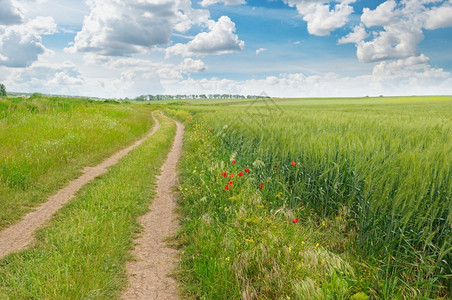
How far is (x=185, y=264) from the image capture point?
4.65 m

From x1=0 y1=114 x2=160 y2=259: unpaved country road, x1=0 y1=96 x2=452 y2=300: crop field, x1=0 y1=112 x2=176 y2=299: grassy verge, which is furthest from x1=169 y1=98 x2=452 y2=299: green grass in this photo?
x1=0 y1=114 x2=160 y2=259: unpaved country road

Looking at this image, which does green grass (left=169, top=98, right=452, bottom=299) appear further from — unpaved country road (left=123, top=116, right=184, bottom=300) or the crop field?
unpaved country road (left=123, top=116, right=184, bottom=300)

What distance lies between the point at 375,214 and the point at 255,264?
1767mm

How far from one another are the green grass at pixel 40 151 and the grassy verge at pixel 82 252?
1255 mm

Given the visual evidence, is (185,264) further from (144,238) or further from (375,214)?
(375,214)

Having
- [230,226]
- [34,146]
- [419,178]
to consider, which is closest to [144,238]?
[230,226]

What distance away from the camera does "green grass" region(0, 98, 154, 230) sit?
7395 mm

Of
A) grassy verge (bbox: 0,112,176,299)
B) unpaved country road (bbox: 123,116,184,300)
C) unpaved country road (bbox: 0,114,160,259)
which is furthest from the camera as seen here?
unpaved country road (bbox: 0,114,160,259)

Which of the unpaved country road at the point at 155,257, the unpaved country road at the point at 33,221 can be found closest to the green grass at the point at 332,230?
the unpaved country road at the point at 155,257

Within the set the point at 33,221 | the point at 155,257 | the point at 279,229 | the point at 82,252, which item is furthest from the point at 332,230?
the point at 33,221

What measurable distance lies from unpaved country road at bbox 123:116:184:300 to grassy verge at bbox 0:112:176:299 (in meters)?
0.18

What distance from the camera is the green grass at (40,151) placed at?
24.3 ft

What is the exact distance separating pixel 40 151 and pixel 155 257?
7.67 m

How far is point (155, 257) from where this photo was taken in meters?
4.98
